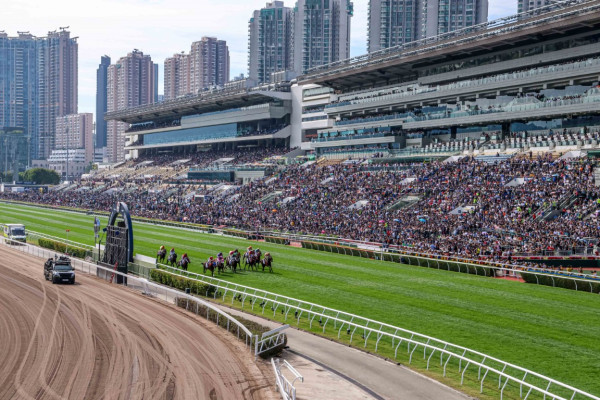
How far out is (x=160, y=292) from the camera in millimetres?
26750

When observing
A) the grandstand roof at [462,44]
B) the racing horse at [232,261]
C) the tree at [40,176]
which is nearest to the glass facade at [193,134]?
the grandstand roof at [462,44]

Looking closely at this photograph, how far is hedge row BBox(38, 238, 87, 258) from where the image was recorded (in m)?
37.9

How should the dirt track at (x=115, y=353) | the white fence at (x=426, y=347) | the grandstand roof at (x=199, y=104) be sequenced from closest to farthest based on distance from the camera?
the dirt track at (x=115, y=353) → the white fence at (x=426, y=347) → the grandstand roof at (x=199, y=104)

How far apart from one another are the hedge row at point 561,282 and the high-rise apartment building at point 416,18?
386ft

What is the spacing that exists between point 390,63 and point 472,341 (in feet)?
168

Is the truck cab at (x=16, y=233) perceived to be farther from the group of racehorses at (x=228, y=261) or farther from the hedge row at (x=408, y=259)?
the hedge row at (x=408, y=259)

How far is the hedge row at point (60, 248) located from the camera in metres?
37.9

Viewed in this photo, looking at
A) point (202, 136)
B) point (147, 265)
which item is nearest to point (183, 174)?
point (202, 136)

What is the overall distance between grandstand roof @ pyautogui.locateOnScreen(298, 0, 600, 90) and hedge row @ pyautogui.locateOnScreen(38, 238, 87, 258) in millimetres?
37351

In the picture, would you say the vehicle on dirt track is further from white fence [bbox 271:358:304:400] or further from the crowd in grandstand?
the crowd in grandstand

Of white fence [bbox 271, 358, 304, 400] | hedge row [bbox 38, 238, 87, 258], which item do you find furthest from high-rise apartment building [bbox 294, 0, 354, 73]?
white fence [bbox 271, 358, 304, 400]

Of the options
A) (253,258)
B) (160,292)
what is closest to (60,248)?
(253,258)

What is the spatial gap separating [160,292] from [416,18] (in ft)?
445

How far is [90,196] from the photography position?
96.8 m
